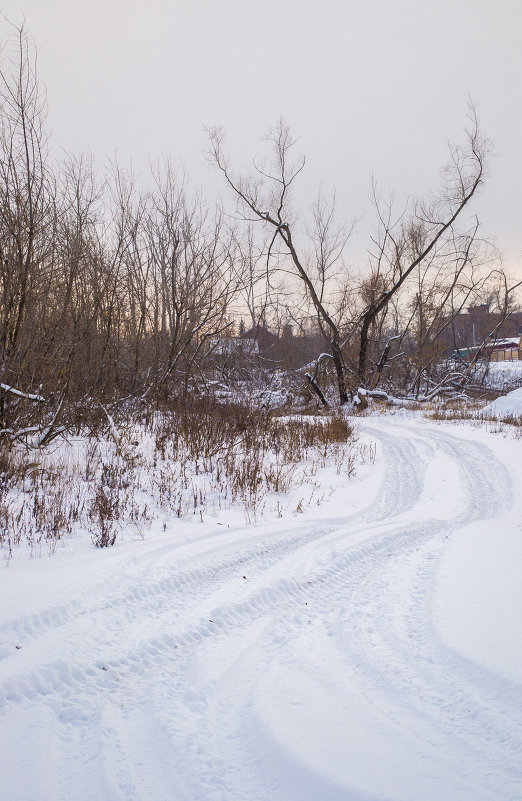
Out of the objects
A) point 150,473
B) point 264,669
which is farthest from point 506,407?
point 264,669

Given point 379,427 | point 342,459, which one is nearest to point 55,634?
point 342,459

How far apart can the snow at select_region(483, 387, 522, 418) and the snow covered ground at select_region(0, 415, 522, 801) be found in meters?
12.8

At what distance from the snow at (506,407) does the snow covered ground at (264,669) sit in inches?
505

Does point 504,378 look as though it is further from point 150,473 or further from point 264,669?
point 264,669

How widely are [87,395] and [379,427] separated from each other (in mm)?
8717

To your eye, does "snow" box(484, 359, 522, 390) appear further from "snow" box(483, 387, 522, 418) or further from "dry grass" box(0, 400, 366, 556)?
"dry grass" box(0, 400, 366, 556)

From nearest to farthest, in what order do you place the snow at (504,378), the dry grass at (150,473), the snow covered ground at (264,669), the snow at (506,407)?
the snow covered ground at (264,669) → the dry grass at (150,473) → the snow at (506,407) → the snow at (504,378)

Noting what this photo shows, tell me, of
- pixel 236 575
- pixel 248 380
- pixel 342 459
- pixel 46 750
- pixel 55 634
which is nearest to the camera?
pixel 46 750

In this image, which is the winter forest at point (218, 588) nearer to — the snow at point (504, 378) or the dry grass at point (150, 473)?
the dry grass at point (150, 473)

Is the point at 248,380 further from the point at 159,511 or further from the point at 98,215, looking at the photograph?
the point at 159,511

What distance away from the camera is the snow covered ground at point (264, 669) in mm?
1725

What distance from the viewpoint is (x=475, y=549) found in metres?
4.16

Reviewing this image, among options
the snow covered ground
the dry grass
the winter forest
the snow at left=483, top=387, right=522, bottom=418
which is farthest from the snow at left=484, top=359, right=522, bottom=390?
the snow covered ground

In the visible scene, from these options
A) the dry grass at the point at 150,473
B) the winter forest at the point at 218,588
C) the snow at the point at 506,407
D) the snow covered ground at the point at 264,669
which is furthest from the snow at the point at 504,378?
the snow covered ground at the point at 264,669
